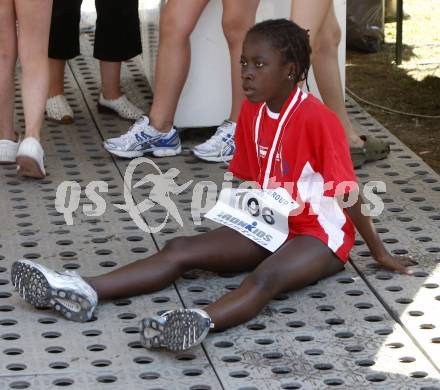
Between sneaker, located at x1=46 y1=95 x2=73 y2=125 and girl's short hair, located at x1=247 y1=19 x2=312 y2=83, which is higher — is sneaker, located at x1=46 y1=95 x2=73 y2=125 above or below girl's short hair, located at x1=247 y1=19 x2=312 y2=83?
below

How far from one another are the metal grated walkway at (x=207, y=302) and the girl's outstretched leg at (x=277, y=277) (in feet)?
0.21

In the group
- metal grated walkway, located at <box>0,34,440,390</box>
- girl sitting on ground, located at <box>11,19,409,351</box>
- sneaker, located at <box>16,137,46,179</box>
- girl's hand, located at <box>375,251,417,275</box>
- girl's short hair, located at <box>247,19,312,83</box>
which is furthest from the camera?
sneaker, located at <box>16,137,46,179</box>

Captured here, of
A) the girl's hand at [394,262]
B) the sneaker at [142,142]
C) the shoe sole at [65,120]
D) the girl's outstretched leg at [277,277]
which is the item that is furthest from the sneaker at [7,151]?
the girl's hand at [394,262]

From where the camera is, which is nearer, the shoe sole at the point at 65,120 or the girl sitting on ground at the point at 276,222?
the girl sitting on ground at the point at 276,222

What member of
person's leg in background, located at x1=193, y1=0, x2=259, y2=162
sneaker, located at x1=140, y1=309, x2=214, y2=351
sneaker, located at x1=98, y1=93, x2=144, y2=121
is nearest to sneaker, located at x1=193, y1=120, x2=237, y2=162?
person's leg in background, located at x1=193, y1=0, x2=259, y2=162

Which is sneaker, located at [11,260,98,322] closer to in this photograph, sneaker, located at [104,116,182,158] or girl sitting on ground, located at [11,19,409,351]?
girl sitting on ground, located at [11,19,409,351]

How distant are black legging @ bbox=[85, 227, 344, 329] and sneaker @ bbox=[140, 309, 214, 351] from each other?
19 centimetres

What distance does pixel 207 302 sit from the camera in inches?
157

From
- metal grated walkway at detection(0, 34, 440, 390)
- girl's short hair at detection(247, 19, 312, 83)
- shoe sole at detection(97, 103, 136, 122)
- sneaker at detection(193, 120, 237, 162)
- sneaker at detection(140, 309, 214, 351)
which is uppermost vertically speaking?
girl's short hair at detection(247, 19, 312, 83)

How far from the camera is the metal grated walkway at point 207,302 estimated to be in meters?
3.48

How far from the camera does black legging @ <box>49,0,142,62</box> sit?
5.78 metres

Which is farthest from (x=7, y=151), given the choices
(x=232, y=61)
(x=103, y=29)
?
(x=232, y=61)

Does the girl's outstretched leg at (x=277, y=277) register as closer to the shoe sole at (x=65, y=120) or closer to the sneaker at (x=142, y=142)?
the sneaker at (x=142, y=142)

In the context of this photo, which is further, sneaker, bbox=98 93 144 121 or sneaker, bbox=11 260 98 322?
sneaker, bbox=98 93 144 121
